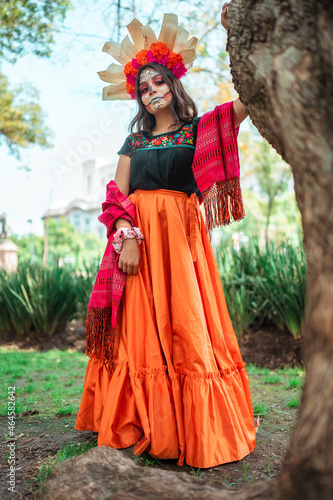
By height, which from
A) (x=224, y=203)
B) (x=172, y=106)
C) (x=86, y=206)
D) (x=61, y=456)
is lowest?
(x=61, y=456)

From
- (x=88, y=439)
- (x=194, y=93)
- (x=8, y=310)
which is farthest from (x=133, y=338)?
(x=194, y=93)

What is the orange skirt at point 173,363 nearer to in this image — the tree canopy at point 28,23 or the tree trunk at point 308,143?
the tree trunk at point 308,143

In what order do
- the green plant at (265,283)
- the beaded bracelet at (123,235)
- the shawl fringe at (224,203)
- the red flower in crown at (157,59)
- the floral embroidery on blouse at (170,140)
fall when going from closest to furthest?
1. the shawl fringe at (224,203)
2. the beaded bracelet at (123,235)
3. the floral embroidery on blouse at (170,140)
4. the red flower in crown at (157,59)
5. the green plant at (265,283)

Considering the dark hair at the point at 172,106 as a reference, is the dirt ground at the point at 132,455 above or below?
below

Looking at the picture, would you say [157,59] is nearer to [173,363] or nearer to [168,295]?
[168,295]

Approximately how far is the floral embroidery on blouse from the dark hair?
7cm

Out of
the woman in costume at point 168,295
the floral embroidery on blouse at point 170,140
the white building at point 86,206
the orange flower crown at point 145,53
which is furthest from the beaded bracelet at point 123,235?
the white building at point 86,206

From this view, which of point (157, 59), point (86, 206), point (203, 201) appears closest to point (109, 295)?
point (203, 201)

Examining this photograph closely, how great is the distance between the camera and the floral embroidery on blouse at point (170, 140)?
2.31 metres

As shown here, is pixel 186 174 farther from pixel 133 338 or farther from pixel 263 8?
pixel 263 8

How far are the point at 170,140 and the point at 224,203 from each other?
52 cm

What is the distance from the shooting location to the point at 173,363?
2084mm

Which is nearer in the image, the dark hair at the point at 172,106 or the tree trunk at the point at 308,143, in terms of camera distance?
the tree trunk at the point at 308,143

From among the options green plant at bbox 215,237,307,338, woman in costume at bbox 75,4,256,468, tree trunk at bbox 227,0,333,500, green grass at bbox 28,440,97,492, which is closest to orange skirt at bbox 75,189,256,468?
woman in costume at bbox 75,4,256,468
